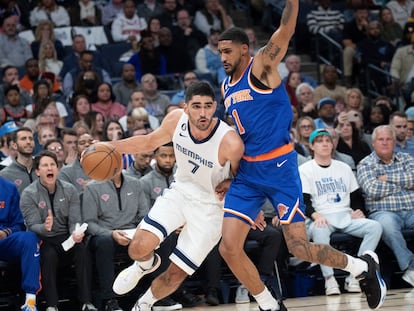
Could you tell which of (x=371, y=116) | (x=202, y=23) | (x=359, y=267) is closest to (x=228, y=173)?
(x=359, y=267)

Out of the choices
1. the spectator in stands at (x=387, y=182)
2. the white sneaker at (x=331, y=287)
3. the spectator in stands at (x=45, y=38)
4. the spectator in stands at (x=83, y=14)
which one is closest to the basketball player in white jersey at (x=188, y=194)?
the white sneaker at (x=331, y=287)

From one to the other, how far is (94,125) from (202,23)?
4315 millimetres

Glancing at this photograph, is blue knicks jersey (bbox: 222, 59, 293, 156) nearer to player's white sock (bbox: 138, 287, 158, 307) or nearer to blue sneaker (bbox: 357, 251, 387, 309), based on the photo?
blue sneaker (bbox: 357, 251, 387, 309)

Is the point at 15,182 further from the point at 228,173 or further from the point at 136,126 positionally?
the point at 228,173

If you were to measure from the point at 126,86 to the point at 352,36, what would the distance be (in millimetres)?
4278

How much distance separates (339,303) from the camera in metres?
8.32

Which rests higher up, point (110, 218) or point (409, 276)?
point (110, 218)

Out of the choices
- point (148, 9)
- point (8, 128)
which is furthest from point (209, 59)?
point (8, 128)

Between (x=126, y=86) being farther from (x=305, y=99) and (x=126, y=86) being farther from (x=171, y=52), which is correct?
(x=305, y=99)

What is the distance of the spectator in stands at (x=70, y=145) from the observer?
9.99 m

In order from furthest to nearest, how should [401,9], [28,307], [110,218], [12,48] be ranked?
[401,9], [12,48], [110,218], [28,307]

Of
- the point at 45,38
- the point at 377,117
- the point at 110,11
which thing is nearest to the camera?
the point at 377,117

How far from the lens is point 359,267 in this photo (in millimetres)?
7004

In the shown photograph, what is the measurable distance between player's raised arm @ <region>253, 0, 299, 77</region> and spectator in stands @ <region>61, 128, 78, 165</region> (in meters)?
3.84
